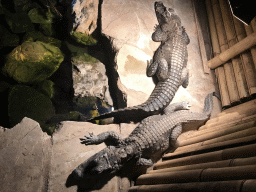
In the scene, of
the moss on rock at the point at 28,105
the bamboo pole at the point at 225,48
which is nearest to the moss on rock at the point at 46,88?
the moss on rock at the point at 28,105

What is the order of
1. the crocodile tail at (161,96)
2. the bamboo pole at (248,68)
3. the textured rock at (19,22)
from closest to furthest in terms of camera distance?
the crocodile tail at (161,96) < the bamboo pole at (248,68) < the textured rock at (19,22)

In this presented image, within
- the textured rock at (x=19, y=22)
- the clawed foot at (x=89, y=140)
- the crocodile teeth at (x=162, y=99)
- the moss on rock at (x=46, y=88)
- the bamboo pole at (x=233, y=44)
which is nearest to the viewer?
the clawed foot at (x=89, y=140)

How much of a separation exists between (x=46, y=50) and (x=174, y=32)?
10.3 ft

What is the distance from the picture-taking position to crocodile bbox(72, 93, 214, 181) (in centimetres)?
256

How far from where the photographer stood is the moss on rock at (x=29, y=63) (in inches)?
153

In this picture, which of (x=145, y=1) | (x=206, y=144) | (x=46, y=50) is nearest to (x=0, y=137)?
(x=46, y=50)

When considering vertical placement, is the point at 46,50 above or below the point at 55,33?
below

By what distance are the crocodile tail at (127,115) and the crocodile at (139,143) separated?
0.65ft

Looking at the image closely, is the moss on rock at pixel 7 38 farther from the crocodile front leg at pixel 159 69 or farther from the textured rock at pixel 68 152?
the crocodile front leg at pixel 159 69

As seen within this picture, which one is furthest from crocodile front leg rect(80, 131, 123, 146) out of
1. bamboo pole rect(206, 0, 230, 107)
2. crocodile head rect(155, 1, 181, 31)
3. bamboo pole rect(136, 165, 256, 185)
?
crocodile head rect(155, 1, 181, 31)

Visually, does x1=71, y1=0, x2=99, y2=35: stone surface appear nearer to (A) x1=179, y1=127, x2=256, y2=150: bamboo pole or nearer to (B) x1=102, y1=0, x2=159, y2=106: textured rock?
(B) x1=102, y1=0, x2=159, y2=106: textured rock

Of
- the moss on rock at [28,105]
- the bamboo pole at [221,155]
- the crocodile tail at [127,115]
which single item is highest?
the moss on rock at [28,105]

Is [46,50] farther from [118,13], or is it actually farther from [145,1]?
[145,1]

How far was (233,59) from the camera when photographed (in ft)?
14.0
